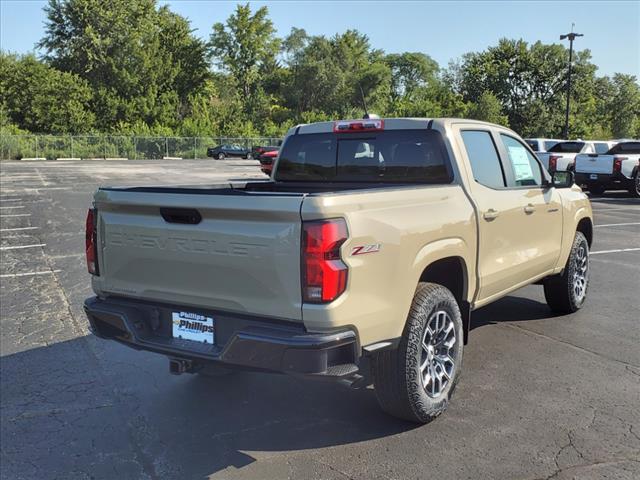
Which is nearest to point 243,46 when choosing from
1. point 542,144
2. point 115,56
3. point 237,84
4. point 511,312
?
point 237,84

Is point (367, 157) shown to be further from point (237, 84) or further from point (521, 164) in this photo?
point (237, 84)

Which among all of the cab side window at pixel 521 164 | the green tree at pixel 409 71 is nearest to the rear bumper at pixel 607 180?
the cab side window at pixel 521 164

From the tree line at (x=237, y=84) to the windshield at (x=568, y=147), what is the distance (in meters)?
43.2

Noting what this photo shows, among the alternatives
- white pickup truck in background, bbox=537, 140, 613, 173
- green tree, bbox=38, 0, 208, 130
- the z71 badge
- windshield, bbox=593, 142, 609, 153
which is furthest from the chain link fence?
the z71 badge

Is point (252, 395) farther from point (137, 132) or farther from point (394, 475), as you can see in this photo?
point (137, 132)

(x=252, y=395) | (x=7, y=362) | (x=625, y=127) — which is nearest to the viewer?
(x=252, y=395)

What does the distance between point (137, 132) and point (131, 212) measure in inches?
2249

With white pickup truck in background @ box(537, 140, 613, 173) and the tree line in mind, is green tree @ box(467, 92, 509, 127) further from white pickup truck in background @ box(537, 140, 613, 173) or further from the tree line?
white pickup truck in background @ box(537, 140, 613, 173)

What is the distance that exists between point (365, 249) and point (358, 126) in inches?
71.5

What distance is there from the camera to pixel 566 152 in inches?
888

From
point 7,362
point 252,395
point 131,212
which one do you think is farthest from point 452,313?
point 7,362

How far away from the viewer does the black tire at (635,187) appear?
18781 mm

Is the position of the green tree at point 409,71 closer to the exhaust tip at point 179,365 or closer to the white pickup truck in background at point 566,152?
the white pickup truck in background at point 566,152

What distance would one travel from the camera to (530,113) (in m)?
69.4
